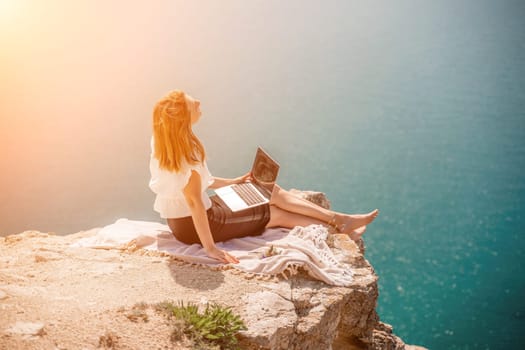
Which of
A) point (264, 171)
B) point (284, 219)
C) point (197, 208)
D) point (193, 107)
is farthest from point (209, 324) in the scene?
point (264, 171)

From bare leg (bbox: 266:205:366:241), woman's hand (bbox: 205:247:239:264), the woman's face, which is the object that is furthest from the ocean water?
the woman's face

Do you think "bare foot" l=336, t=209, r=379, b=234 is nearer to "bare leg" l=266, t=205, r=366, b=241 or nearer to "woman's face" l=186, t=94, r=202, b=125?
"bare leg" l=266, t=205, r=366, b=241

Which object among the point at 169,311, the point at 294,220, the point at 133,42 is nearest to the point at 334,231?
the point at 294,220

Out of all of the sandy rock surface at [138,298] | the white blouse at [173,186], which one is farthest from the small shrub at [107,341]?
the white blouse at [173,186]

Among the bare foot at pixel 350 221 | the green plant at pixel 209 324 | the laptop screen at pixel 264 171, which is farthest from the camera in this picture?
the bare foot at pixel 350 221

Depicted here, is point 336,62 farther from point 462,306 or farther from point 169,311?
point 169,311

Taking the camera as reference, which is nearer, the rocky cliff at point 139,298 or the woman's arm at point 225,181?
the rocky cliff at point 139,298

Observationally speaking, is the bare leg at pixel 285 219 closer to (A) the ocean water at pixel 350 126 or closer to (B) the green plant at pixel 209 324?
(B) the green plant at pixel 209 324

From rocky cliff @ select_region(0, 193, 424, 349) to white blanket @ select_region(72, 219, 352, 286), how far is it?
10 centimetres

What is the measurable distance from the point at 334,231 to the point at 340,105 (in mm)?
22908

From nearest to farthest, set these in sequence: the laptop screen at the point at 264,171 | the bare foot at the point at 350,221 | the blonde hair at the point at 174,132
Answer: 1. the blonde hair at the point at 174,132
2. the laptop screen at the point at 264,171
3. the bare foot at the point at 350,221

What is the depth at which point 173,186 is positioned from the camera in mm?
4852

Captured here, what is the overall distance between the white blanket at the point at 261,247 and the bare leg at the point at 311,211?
0.85ft

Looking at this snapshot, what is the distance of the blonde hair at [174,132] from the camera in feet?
15.3
